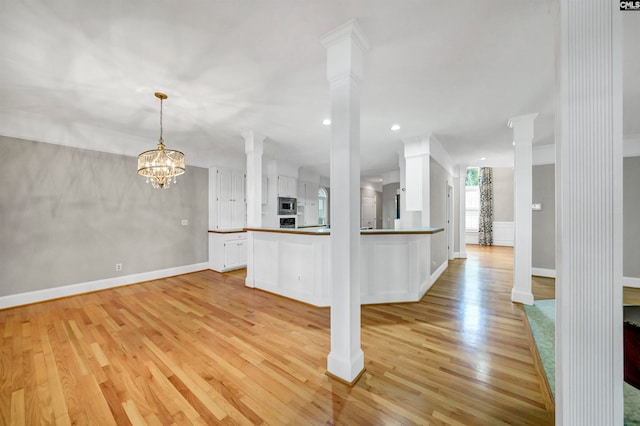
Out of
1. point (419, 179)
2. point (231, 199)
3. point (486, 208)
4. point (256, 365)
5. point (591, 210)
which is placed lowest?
point (256, 365)

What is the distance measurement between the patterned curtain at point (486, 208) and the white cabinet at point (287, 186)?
695cm

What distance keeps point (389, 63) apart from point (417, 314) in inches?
113

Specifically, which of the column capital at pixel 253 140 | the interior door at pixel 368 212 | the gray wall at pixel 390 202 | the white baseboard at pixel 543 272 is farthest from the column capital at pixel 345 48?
the interior door at pixel 368 212

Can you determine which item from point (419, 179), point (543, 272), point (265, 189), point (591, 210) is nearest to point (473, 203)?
point (543, 272)

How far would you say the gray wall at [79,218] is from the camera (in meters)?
3.39

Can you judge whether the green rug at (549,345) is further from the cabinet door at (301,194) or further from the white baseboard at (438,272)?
the cabinet door at (301,194)

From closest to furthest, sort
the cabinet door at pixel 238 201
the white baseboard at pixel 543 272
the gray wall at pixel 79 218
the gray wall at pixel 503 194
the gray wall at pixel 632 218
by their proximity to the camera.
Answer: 1. the gray wall at pixel 79 218
2. the gray wall at pixel 632 218
3. the white baseboard at pixel 543 272
4. the cabinet door at pixel 238 201
5. the gray wall at pixel 503 194

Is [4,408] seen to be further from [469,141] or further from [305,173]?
[305,173]

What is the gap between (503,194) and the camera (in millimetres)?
8617

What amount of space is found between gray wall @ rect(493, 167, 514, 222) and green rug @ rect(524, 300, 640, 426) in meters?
6.15

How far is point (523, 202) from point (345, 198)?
3.15m

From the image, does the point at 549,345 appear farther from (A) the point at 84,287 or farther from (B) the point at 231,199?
(A) the point at 84,287

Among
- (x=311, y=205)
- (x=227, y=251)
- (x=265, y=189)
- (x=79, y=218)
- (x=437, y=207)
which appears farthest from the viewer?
(x=311, y=205)

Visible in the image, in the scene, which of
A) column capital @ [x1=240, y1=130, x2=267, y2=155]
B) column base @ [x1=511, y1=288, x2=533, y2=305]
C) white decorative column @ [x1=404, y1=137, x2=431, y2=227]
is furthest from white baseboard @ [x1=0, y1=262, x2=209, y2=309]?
column base @ [x1=511, y1=288, x2=533, y2=305]
